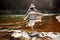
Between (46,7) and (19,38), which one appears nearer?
(19,38)

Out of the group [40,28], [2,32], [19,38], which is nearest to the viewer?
[19,38]

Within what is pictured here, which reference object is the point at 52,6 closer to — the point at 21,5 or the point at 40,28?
the point at 21,5

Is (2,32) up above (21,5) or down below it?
below

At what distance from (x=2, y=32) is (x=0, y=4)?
145 inches

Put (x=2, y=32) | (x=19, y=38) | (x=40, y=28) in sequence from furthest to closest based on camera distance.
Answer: (x=40, y=28) → (x=2, y=32) → (x=19, y=38)

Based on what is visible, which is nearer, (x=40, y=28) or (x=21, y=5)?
(x=40, y=28)

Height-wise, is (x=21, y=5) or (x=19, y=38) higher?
(x=21, y=5)

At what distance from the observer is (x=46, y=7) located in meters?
8.74

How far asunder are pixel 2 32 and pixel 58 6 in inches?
176

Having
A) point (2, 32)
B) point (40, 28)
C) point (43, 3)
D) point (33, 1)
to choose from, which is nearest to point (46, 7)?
point (43, 3)

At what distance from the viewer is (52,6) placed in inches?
345

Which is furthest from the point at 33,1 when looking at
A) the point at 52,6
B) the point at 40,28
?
the point at 40,28

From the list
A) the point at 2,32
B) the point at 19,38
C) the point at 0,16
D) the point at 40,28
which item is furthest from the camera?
the point at 0,16

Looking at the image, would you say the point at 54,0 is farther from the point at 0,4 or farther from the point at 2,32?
the point at 2,32
